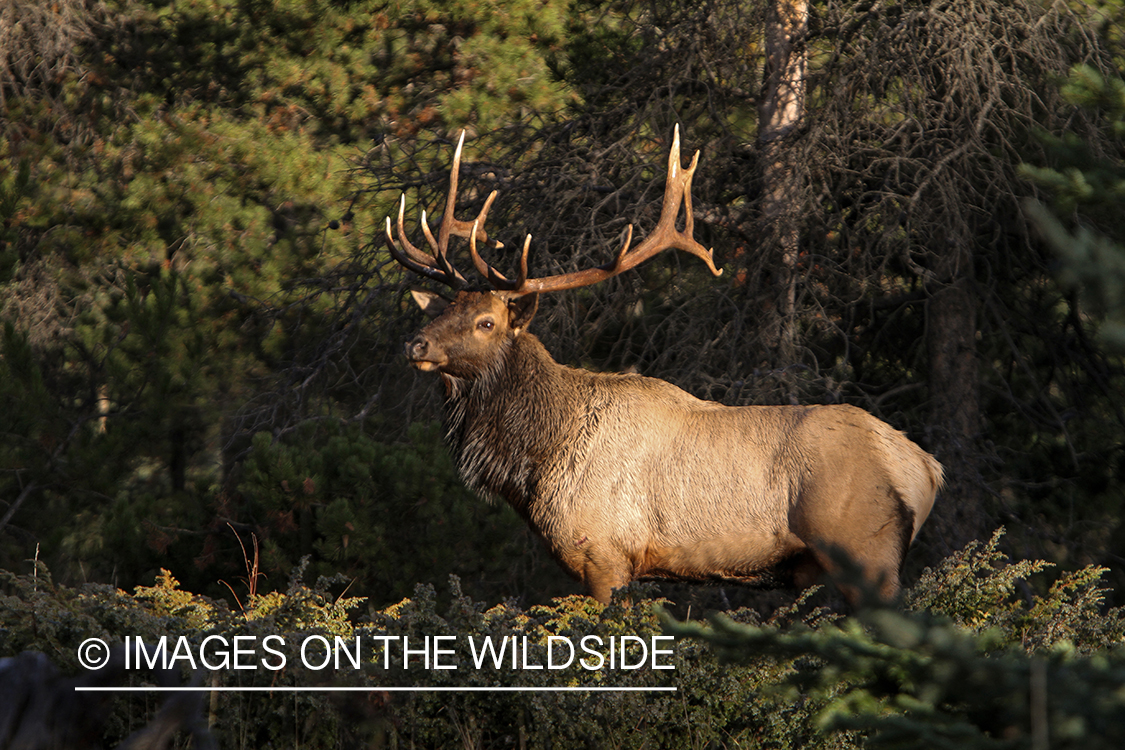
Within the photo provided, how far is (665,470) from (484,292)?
1.43 meters

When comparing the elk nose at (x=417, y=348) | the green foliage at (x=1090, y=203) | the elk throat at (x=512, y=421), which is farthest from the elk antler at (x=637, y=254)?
the green foliage at (x=1090, y=203)

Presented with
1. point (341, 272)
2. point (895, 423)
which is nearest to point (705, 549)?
point (895, 423)

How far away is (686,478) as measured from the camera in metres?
5.43

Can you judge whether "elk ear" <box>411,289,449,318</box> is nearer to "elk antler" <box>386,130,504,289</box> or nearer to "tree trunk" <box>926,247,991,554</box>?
"elk antler" <box>386,130,504,289</box>

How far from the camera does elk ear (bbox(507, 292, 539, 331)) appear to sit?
19.6ft

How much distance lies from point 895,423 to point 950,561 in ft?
10.6

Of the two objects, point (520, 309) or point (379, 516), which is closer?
point (520, 309)

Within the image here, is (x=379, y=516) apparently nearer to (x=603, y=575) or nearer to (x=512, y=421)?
(x=512, y=421)

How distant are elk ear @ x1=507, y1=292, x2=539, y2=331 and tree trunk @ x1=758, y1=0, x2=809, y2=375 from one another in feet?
6.49
